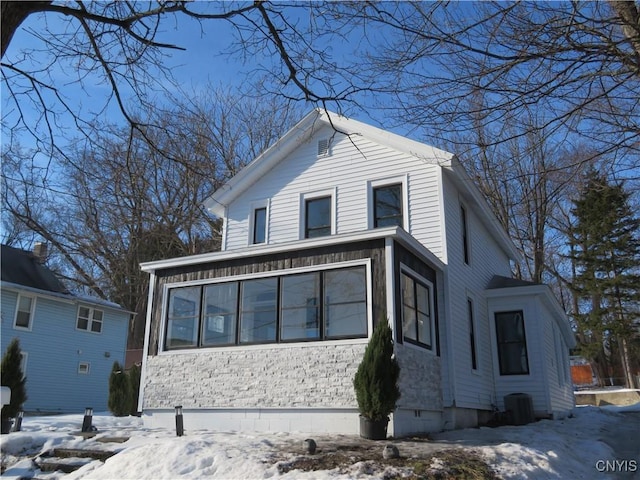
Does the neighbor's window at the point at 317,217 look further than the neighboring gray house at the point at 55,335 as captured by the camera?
No

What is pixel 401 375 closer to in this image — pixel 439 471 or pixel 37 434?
pixel 439 471

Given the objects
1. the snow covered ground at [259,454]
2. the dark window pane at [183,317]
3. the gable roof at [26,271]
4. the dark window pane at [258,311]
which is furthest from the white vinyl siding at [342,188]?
the gable roof at [26,271]

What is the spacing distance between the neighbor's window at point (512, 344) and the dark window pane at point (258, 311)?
6715 mm

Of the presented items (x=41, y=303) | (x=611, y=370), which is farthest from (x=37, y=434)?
(x=611, y=370)

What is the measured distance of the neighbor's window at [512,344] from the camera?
13284mm

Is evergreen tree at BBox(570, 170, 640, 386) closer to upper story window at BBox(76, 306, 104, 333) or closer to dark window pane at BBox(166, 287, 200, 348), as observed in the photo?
dark window pane at BBox(166, 287, 200, 348)

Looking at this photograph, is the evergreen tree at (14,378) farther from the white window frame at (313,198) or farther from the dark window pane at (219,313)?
the white window frame at (313,198)

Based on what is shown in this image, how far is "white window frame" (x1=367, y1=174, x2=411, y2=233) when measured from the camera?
11805 millimetres

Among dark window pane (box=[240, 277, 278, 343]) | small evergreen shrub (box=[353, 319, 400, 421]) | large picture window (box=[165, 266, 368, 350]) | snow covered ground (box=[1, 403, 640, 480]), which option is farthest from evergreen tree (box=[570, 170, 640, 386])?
small evergreen shrub (box=[353, 319, 400, 421])

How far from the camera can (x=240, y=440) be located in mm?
7395

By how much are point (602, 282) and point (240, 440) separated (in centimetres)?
2572

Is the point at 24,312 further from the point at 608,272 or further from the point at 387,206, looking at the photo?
the point at 608,272

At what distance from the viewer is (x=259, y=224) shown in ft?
45.1

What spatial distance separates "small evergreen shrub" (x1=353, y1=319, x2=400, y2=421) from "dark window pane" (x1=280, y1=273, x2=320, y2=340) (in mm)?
1617
